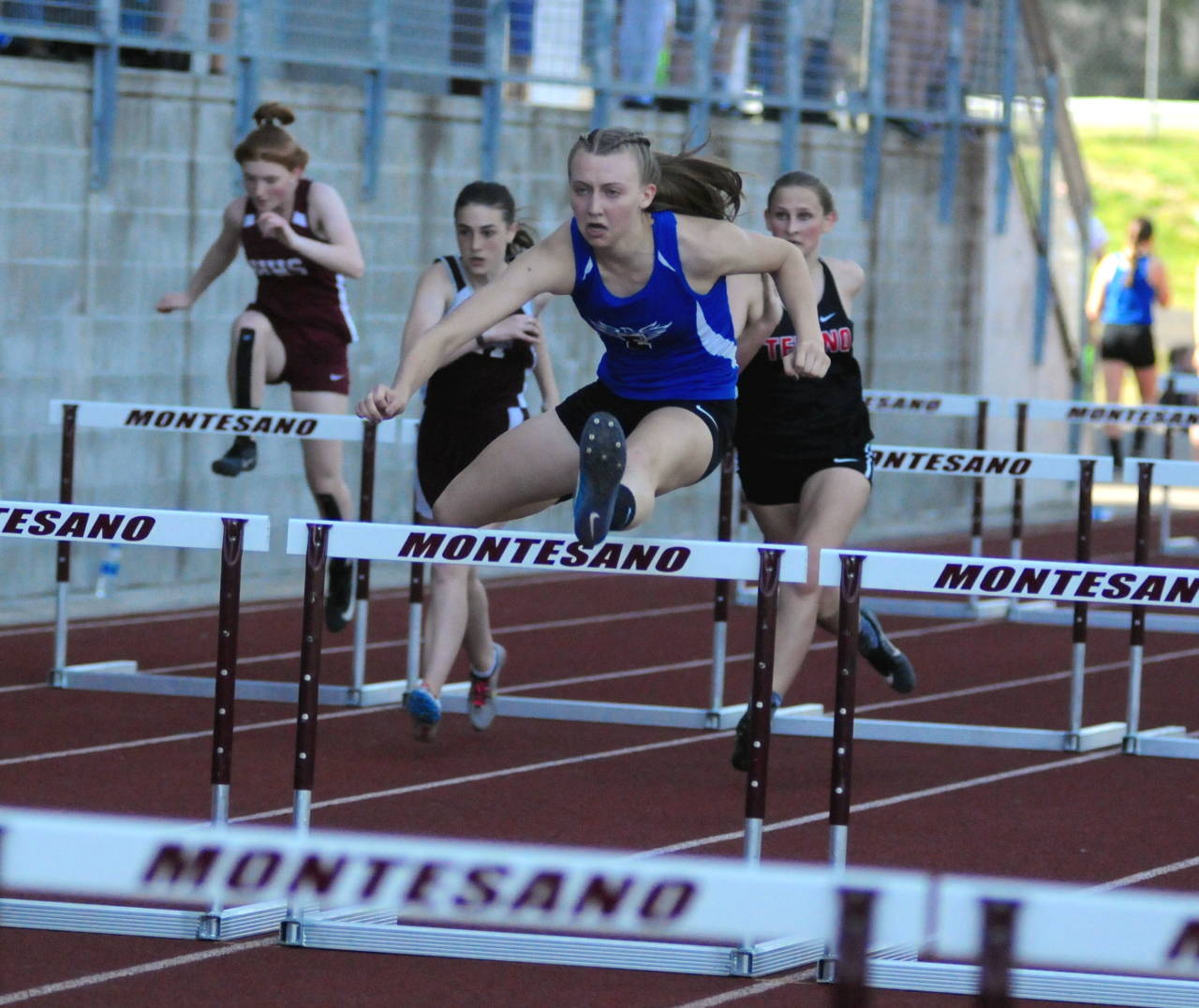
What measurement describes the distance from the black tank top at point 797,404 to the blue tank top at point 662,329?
1015 millimetres

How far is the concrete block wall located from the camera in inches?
406

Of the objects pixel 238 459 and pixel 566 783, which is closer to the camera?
pixel 566 783

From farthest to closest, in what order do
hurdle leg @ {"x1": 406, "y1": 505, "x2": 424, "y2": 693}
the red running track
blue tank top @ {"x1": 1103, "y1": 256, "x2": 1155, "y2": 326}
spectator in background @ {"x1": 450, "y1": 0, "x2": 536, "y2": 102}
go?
blue tank top @ {"x1": 1103, "y1": 256, "x2": 1155, "y2": 326} < spectator in background @ {"x1": 450, "y1": 0, "x2": 536, "y2": 102} < hurdle leg @ {"x1": 406, "y1": 505, "x2": 424, "y2": 693} < the red running track

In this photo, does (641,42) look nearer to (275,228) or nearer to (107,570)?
(107,570)

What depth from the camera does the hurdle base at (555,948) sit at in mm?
4820

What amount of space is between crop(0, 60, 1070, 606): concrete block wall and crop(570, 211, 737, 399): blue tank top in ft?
12.1

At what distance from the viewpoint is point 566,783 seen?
677 cm

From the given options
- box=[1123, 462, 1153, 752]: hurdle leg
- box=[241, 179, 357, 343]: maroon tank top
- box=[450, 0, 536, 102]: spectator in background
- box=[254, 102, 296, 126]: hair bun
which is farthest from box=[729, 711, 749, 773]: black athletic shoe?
box=[450, 0, 536, 102]: spectator in background

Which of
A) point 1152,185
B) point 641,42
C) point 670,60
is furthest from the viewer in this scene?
point 1152,185

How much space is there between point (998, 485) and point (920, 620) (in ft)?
18.1

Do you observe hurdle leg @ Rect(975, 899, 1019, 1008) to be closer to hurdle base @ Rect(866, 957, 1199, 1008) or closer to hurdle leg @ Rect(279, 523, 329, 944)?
hurdle base @ Rect(866, 957, 1199, 1008)

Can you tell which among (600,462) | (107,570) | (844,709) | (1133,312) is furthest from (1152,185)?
(844,709)

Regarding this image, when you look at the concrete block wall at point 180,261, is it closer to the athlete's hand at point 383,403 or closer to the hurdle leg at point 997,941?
the athlete's hand at point 383,403

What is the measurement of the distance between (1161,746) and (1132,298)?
30.1 ft
